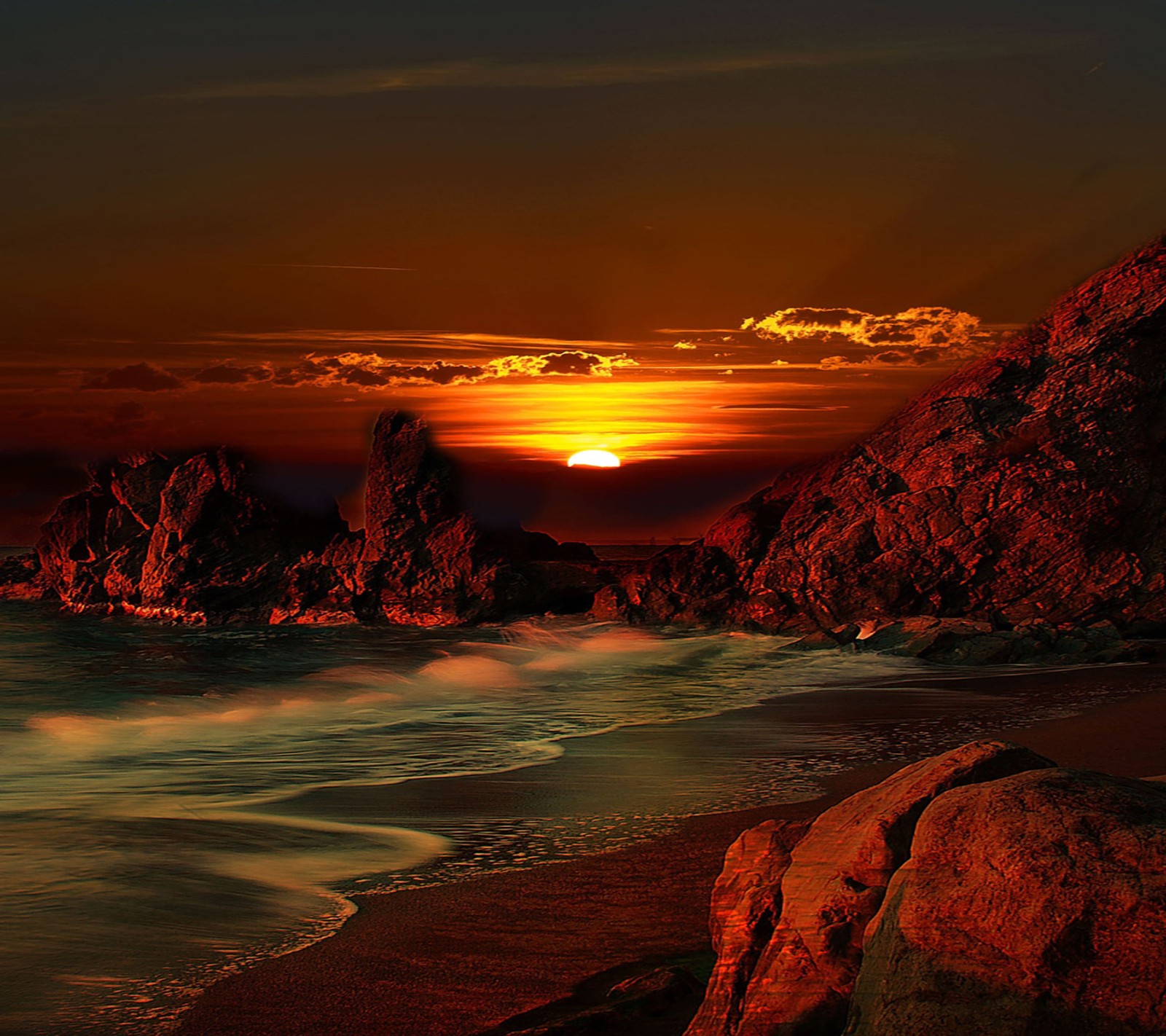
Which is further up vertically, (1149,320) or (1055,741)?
(1149,320)

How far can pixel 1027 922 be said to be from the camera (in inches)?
126

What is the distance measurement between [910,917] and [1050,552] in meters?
21.2

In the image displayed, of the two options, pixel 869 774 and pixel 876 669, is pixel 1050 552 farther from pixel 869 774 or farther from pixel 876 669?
pixel 869 774

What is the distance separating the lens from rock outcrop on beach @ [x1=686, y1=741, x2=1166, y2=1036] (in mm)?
3100

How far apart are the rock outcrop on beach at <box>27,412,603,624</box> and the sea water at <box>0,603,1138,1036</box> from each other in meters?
7.32

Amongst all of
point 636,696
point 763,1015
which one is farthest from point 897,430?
point 763,1015

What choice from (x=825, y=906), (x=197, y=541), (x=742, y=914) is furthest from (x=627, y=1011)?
(x=197, y=541)

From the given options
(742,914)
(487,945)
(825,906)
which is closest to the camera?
(825,906)

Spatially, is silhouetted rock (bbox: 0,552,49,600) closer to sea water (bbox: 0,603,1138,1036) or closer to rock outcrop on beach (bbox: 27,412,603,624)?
rock outcrop on beach (bbox: 27,412,603,624)

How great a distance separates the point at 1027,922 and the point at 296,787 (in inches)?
299

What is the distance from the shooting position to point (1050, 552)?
2277cm

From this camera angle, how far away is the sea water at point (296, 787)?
5516mm

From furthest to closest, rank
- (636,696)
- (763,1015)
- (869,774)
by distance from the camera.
→ (636,696), (869,774), (763,1015)

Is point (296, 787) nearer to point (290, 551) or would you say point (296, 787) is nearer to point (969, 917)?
point (969, 917)
